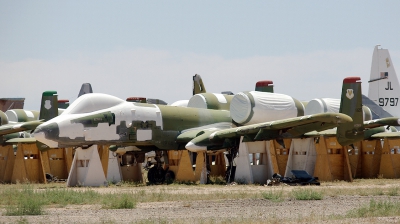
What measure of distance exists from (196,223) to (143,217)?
2246mm

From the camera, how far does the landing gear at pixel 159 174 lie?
37.1 m

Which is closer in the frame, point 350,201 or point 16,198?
point 350,201

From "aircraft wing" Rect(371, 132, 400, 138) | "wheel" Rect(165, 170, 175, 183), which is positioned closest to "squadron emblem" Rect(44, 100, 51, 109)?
"wheel" Rect(165, 170, 175, 183)

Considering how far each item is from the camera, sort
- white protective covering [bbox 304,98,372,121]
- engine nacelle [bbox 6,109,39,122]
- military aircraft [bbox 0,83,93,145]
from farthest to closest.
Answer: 1. engine nacelle [bbox 6,109,39,122]
2. white protective covering [bbox 304,98,372,121]
3. military aircraft [bbox 0,83,93,145]

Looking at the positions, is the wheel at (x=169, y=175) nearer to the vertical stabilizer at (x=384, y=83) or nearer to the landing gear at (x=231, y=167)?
the landing gear at (x=231, y=167)

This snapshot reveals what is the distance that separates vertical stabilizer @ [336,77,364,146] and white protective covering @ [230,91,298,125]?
12.2 feet

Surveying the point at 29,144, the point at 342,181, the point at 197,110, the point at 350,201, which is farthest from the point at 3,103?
the point at 350,201

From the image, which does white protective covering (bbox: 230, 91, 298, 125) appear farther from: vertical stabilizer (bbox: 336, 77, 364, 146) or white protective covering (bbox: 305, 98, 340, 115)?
vertical stabilizer (bbox: 336, 77, 364, 146)

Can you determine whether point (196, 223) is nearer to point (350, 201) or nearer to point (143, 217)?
point (143, 217)

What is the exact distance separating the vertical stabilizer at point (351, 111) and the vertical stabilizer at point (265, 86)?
24.0 feet

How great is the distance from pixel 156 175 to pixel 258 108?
6.15m

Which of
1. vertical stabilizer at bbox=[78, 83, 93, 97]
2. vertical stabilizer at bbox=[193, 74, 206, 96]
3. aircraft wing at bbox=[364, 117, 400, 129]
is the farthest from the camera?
vertical stabilizer at bbox=[78, 83, 93, 97]

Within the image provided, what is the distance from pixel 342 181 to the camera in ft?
116

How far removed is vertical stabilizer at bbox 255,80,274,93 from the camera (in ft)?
135
